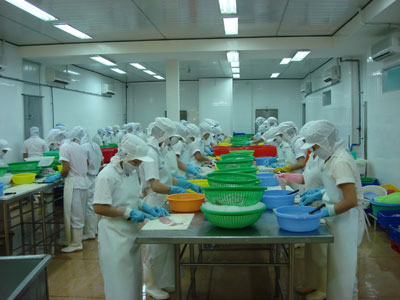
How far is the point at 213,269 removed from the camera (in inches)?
137

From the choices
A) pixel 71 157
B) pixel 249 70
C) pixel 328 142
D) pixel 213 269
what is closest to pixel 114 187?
pixel 328 142

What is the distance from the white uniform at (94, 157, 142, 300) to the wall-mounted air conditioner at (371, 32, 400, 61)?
4469 millimetres

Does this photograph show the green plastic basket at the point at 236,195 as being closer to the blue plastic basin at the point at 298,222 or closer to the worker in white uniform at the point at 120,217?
the blue plastic basin at the point at 298,222

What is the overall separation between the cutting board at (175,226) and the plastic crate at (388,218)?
3147 mm

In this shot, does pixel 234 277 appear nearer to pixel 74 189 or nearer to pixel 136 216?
pixel 136 216

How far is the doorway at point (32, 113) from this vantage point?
23.3 ft

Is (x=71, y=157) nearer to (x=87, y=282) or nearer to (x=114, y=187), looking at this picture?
(x=87, y=282)

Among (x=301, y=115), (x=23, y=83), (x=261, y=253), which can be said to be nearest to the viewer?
(x=261, y=253)

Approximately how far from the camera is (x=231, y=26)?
5738mm

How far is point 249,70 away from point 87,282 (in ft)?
29.1

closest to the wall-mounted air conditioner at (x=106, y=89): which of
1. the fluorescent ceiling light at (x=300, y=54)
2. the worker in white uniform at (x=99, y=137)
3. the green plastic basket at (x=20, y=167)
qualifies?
the worker in white uniform at (x=99, y=137)

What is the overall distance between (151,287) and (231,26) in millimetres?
4438

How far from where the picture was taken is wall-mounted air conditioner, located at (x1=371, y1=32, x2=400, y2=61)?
4.83 meters

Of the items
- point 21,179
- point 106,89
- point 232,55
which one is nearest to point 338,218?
point 21,179
